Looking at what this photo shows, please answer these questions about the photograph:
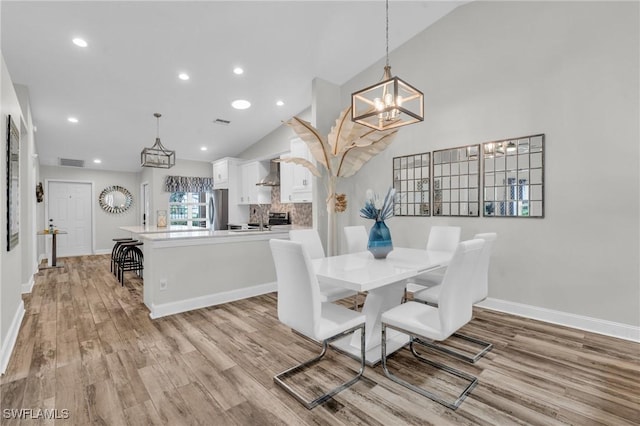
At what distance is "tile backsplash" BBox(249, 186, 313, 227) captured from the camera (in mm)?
5691

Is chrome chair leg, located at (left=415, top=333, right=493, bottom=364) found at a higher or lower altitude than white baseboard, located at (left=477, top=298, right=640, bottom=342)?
lower

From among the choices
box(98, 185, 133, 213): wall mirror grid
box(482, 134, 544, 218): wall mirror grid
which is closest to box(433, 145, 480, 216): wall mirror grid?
box(482, 134, 544, 218): wall mirror grid

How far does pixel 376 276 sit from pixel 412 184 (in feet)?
8.32

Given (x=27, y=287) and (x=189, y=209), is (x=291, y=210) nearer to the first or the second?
(x=189, y=209)

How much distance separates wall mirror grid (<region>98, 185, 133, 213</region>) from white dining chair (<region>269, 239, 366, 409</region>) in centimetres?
840

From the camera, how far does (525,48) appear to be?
3.26 m

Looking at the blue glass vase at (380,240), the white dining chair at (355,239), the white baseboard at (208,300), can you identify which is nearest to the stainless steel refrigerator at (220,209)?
the white baseboard at (208,300)

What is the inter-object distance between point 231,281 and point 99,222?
255 inches

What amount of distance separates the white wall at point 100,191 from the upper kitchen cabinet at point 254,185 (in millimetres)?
4019

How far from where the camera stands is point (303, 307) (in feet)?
6.19

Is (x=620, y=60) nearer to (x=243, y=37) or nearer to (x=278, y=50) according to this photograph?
(x=278, y=50)

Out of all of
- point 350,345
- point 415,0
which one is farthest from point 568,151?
point 350,345

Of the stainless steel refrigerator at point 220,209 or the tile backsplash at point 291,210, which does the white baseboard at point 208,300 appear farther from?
the stainless steel refrigerator at point 220,209

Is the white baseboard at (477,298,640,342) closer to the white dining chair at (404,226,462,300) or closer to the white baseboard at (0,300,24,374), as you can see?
the white dining chair at (404,226,462,300)
